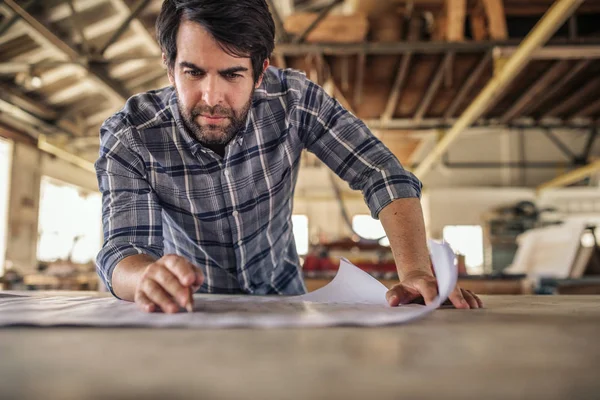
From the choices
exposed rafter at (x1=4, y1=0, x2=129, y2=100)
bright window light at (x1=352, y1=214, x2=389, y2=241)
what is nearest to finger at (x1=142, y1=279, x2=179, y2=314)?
exposed rafter at (x1=4, y1=0, x2=129, y2=100)

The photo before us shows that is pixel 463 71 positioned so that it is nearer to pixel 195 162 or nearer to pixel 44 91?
pixel 195 162

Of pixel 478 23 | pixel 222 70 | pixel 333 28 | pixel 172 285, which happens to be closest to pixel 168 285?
pixel 172 285

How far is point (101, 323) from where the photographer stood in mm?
630

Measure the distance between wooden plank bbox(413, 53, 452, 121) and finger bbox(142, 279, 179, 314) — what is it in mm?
3658

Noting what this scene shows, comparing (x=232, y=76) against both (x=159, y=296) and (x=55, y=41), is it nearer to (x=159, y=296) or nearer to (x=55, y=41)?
(x=159, y=296)

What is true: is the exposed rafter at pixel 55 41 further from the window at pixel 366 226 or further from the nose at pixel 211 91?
the window at pixel 366 226

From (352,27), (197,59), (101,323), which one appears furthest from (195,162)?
(352,27)

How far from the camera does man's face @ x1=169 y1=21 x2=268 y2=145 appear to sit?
1.21 metres

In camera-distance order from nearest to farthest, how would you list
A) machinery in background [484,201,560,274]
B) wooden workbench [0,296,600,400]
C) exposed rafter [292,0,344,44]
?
wooden workbench [0,296,600,400], exposed rafter [292,0,344,44], machinery in background [484,201,560,274]

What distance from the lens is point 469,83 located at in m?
4.47

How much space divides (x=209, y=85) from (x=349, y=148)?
0.41 m

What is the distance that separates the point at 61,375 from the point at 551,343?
46cm

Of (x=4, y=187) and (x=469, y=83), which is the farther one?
(x=4, y=187)

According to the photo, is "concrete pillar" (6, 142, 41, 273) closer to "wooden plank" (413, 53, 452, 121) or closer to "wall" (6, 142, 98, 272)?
"wall" (6, 142, 98, 272)
